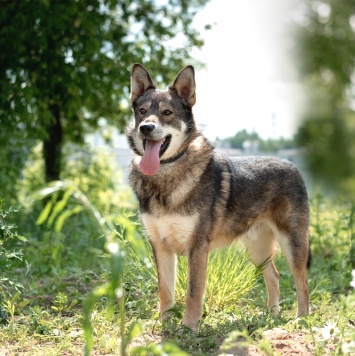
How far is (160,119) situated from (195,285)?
130 centimetres

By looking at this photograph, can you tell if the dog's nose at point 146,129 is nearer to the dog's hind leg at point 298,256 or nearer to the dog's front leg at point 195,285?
the dog's front leg at point 195,285

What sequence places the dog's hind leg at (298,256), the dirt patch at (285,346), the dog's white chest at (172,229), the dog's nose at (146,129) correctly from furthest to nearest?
the dog's hind leg at (298,256)
the dog's white chest at (172,229)
the dog's nose at (146,129)
the dirt patch at (285,346)

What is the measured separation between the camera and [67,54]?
1076 centimetres

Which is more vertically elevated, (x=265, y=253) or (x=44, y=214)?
(x=44, y=214)

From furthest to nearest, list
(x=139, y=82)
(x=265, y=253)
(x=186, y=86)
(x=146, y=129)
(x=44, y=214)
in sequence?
(x=265, y=253)
(x=139, y=82)
(x=186, y=86)
(x=146, y=129)
(x=44, y=214)

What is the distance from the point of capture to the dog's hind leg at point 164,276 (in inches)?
178

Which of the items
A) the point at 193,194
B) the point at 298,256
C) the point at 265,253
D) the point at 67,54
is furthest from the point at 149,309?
the point at 67,54

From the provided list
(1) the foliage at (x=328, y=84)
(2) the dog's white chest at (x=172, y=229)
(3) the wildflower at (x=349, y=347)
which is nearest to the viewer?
(3) the wildflower at (x=349, y=347)

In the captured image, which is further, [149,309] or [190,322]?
[149,309]

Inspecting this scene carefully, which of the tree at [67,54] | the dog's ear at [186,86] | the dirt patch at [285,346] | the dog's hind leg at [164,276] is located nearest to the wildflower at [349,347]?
the dirt patch at [285,346]

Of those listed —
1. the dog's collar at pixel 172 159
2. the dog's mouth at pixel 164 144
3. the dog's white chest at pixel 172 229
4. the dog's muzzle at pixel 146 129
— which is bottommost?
the dog's white chest at pixel 172 229

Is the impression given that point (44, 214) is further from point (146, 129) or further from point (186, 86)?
point (186, 86)

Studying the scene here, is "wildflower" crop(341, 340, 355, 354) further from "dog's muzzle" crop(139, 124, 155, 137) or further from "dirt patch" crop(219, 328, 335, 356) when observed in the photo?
"dog's muzzle" crop(139, 124, 155, 137)

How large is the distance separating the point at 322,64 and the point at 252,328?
218cm
